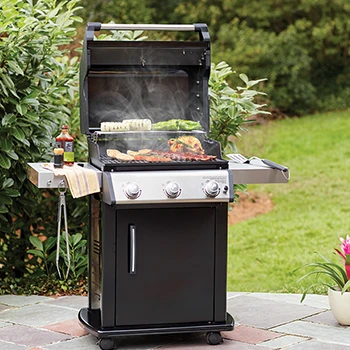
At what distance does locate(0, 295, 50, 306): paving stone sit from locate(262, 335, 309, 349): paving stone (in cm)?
149

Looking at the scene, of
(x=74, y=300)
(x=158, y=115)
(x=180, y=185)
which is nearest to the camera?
(x=180, y=185)

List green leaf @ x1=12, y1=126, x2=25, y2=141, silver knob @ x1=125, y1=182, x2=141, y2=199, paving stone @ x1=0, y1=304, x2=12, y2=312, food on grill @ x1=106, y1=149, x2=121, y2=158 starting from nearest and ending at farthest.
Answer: silver knob @ x1=125, y1=182, x2=141, y2=199 < food on grill @ x1=106, y1=149, x2=121, y2=158 < paving stone @ x1=0, y1=304, x2=12, y2=312 < green leaf @ x1=12, y1=126, x2=25, y2=141

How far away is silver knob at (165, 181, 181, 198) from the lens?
3.31 m

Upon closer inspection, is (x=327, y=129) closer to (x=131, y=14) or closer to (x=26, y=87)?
(x=131, y=14)

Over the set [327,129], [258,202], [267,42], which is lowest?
[258,202]

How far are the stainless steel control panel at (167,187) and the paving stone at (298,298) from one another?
46.6 inches

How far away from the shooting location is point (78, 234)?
4.73 metres

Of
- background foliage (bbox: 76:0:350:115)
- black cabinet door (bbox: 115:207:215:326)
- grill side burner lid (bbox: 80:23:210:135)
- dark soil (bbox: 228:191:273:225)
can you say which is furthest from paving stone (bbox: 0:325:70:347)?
background foliage (bbox: 76:0:350:115)

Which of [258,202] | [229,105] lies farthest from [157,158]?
[258,202]

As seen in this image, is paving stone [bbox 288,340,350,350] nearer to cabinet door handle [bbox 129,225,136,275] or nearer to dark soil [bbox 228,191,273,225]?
cabinet door handle [bbox 129,225,136,275]

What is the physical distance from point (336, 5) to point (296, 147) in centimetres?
413

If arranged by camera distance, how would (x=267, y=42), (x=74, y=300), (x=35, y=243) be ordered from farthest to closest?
(x=267, y=42) → (x=35, y=243) → (x=74, y=300)

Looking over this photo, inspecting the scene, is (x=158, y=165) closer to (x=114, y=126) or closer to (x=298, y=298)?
(x=114, y=126)

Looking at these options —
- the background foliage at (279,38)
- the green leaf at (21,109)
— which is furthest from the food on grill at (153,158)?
the background foliage at (279,38)
